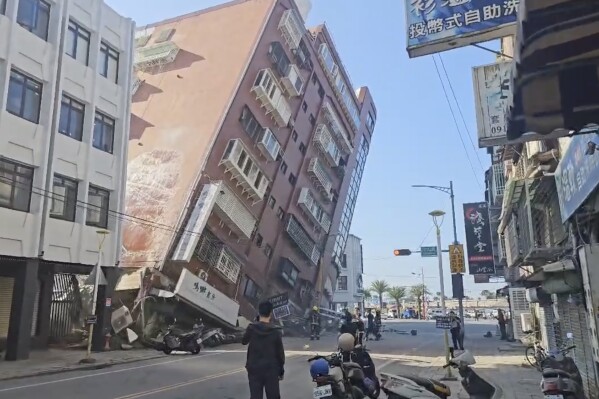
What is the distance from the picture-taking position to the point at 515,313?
1076 inches

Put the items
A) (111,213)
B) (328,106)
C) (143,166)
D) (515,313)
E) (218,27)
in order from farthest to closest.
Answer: (328,106)
(218,27)
(143,166)
(515,313)
(111,213)

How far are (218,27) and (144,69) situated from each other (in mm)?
5808

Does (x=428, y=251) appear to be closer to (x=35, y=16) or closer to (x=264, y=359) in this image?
(x=264, y=359)

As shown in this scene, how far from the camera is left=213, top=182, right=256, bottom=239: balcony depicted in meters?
27.9

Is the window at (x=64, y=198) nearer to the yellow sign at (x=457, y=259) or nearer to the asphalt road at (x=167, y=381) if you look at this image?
the asphalt road at (x=167, y=381)

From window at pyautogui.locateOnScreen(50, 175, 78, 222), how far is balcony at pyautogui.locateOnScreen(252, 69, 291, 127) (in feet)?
46.3

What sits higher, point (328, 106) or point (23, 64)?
point (328, 106)

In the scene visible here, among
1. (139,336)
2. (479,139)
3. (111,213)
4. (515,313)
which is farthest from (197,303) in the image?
(479,139)

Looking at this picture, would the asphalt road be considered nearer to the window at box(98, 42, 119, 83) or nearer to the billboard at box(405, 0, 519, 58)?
the billboard at box(405, 0, 519, 58)

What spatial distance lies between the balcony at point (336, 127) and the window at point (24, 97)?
81.3 ft

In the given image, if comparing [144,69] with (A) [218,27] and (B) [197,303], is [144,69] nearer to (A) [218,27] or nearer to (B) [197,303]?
(A) [218,27]

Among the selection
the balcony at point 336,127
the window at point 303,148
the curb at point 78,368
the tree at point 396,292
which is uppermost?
the balcony at point 336,127

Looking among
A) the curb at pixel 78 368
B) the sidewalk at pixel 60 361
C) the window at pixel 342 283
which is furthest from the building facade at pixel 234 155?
the window at pixel 342 283

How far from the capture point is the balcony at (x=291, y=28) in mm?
33719
